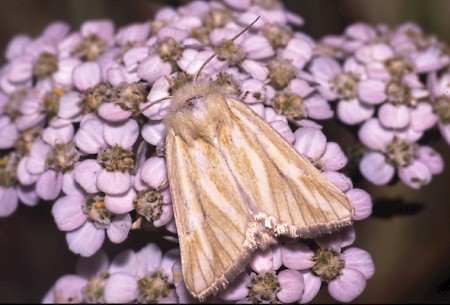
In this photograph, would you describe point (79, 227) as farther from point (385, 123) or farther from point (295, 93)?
point (385, 123)

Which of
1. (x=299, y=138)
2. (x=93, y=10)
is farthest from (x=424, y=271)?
(x=93, y=10)

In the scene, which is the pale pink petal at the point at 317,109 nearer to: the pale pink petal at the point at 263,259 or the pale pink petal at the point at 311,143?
the pale pink petal at the point at 311,143

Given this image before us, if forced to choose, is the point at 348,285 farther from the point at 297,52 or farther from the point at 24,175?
the point at 24,175

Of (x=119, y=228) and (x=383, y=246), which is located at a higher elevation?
(x=119, y=228)

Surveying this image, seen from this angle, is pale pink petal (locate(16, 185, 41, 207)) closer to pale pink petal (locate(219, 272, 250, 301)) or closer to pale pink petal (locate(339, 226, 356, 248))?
pale pink petal (locate(219, 272, 250, 301))

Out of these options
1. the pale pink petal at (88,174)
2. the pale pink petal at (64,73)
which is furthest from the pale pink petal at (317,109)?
the pale pink petal at (64,73)

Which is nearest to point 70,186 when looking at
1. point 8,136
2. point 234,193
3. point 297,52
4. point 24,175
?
point 24,175
